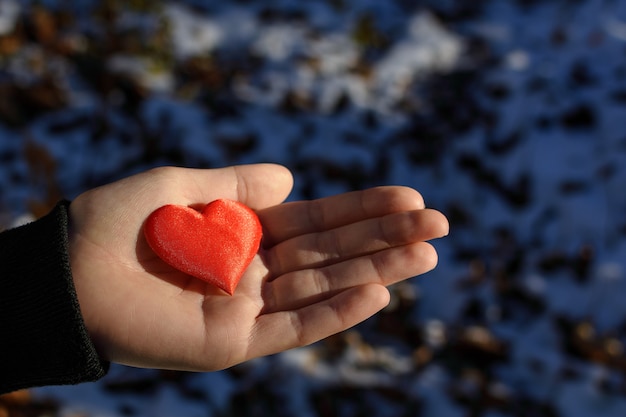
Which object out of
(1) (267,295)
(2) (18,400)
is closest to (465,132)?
(1) (267,295)

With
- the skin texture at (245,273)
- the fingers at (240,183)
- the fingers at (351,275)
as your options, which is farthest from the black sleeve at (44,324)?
the fingers at (351,275)

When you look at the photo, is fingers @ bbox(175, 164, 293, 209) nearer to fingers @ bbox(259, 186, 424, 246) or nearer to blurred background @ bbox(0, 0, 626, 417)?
fingers @ bbox(259, 186, 424, 246)

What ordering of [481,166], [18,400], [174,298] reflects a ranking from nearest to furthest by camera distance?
[174,298] < [18,400] < [481,166]

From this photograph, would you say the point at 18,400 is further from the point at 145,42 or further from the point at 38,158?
the point at 145,42

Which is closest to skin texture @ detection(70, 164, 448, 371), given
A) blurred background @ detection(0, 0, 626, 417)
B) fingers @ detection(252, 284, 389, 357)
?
fingers @ detection(252, 284, 389, 357)

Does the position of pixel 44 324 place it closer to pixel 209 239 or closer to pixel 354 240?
pixel 209 239
